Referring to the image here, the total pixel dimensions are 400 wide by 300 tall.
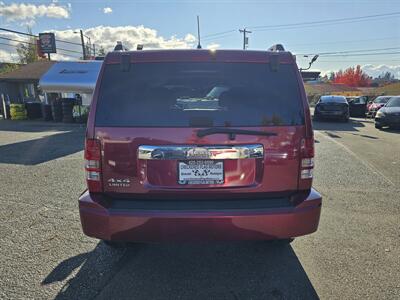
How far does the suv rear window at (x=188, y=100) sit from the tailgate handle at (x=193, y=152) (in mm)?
180

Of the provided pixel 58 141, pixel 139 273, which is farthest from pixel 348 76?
pixel 139 273

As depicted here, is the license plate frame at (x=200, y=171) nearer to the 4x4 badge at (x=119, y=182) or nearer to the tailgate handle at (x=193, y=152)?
the tailgate handle at (x=193, y=152)

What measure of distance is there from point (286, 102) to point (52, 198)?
413cm

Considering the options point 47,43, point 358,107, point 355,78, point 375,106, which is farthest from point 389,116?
point 355,78

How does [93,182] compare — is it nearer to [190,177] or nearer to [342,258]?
[190,177]

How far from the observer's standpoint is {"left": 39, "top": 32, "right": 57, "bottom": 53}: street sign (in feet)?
130

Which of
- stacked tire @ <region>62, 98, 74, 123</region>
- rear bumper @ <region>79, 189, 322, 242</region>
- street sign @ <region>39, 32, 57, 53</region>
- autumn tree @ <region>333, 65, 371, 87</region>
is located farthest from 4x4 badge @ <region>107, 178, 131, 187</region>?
autumn tree @ <region>333, 65, 371, 87</region>

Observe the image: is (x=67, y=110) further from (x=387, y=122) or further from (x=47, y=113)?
(x=387, y=122)

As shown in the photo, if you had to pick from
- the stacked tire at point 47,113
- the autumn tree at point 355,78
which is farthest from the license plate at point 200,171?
the autumn tree at point 355,78

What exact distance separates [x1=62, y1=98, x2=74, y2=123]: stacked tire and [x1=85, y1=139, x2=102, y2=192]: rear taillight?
17.2 m

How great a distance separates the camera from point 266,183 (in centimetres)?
260

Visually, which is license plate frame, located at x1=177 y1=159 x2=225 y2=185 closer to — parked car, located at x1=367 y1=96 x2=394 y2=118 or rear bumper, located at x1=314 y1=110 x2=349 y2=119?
rear bumper, located at x1=314 y1=110 x2=349 y2=119

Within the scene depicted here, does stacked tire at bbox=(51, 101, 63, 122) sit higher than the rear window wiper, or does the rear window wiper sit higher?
the rear window wiper

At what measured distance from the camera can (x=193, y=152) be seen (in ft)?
8.22
